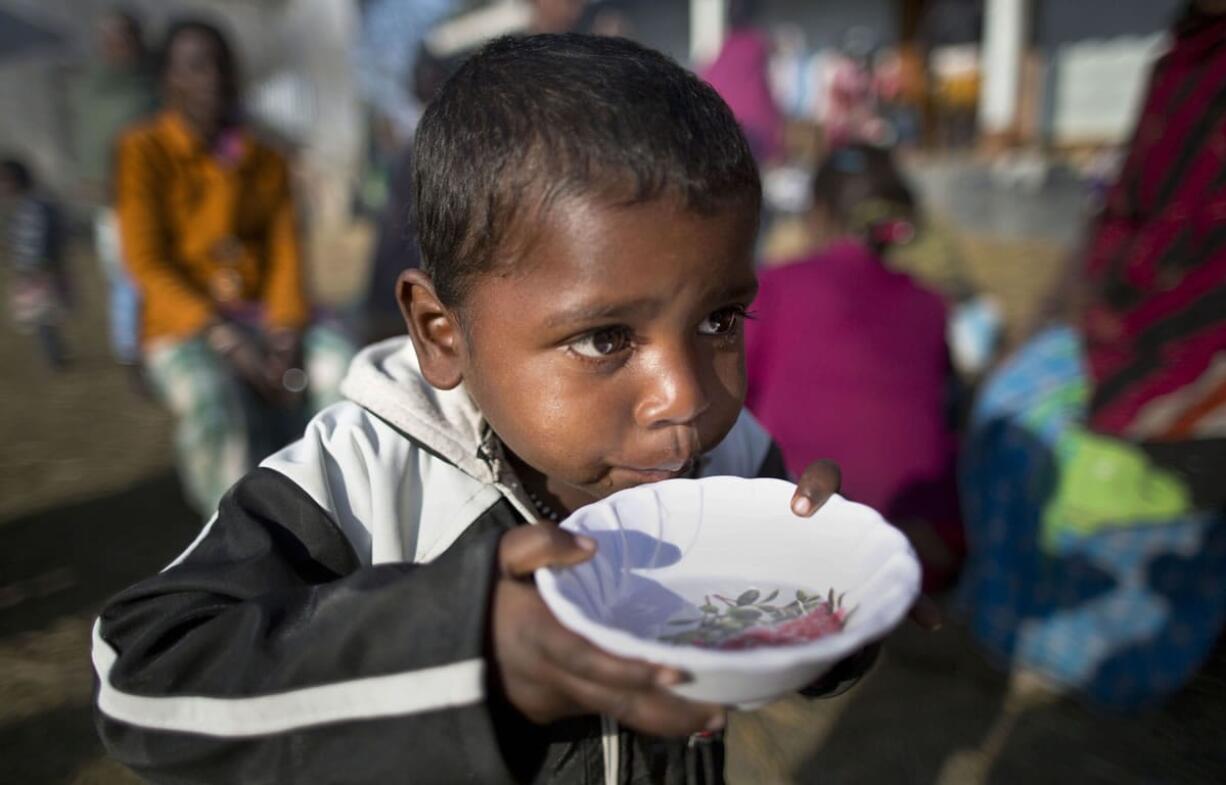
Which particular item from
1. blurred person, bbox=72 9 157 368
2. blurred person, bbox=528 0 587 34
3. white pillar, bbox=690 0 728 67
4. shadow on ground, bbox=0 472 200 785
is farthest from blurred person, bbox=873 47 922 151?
shadow on ground, bbox=0 472 200 785

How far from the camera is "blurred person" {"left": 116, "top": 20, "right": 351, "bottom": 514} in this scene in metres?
3.51

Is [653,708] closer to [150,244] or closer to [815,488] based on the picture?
[815,488]

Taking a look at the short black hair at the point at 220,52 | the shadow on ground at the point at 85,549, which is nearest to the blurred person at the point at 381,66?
the shadow on ground at the point at 85,549

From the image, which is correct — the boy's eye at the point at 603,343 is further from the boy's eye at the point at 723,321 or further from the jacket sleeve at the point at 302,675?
the jacket sleeve at the point at 302,675

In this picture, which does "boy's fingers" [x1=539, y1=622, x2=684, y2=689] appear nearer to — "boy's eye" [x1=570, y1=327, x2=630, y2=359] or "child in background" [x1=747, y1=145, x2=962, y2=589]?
"boy's eye" [x1=570, y1=327, x2=630, y2=359]

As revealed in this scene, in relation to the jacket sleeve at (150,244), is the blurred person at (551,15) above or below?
above

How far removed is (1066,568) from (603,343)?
8.18 ft

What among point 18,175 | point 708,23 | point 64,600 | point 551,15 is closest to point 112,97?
point 18,175

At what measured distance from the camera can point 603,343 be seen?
123cm

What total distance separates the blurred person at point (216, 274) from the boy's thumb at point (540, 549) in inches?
110

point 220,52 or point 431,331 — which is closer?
point 431,331

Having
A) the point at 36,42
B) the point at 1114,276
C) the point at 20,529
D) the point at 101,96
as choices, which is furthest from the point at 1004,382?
the point at 36,42

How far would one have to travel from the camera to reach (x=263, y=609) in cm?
105

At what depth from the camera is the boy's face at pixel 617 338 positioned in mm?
1180
